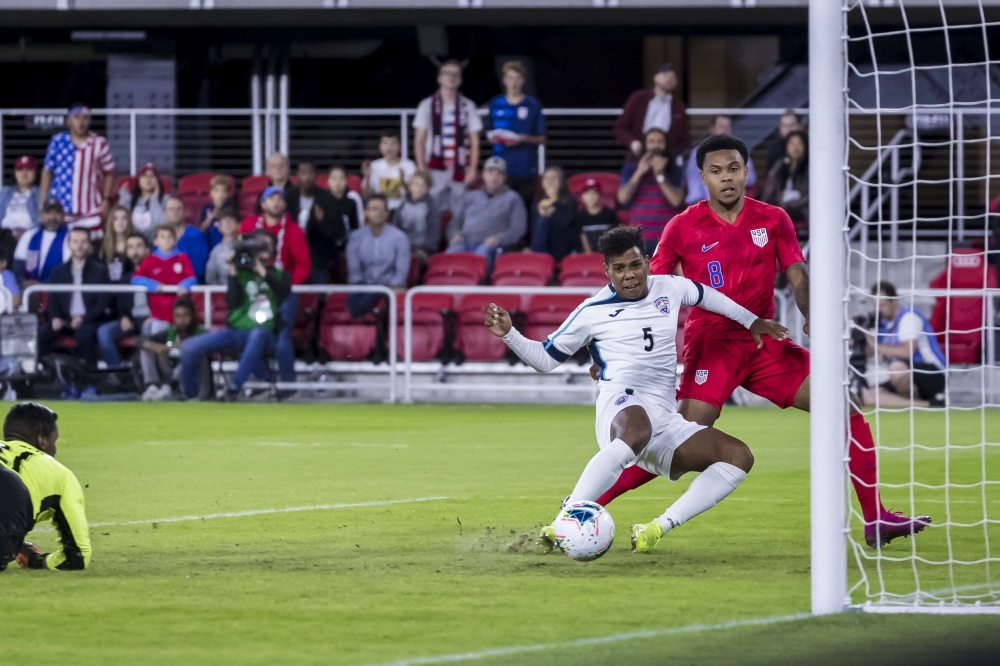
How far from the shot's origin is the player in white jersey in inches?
263

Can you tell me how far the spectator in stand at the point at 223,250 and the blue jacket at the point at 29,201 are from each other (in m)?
2.50

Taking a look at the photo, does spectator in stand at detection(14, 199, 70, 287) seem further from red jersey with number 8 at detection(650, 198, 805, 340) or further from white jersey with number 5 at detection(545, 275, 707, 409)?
white jersey with number 5 at detection(545, 275, 707, 409)

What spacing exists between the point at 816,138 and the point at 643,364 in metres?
1.80

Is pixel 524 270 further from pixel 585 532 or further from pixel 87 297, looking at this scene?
pixel 585 532

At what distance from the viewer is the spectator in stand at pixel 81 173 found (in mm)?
18344

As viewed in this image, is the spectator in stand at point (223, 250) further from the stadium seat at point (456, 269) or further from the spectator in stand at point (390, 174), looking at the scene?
the stadium seat at point (456, 269)

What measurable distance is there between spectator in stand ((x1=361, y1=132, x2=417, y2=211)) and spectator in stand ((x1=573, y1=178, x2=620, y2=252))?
6.65 ft

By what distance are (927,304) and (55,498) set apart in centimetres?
1299

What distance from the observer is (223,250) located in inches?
682

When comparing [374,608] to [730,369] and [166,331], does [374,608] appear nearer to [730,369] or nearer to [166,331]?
[730,369]

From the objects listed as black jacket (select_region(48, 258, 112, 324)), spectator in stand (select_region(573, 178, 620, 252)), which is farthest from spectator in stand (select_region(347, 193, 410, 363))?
black jacket (select_region(48, 258, 112, 324))

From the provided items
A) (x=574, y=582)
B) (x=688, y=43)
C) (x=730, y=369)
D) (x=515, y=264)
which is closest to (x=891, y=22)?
(x=688, y=43)

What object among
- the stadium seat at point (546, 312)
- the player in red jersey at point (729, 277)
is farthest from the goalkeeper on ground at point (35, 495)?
the stadium seat at point (546, 312)

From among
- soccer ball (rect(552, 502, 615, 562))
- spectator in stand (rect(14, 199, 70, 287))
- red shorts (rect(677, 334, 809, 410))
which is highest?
spectator in stand (rect(14, 199, 70, 287))
